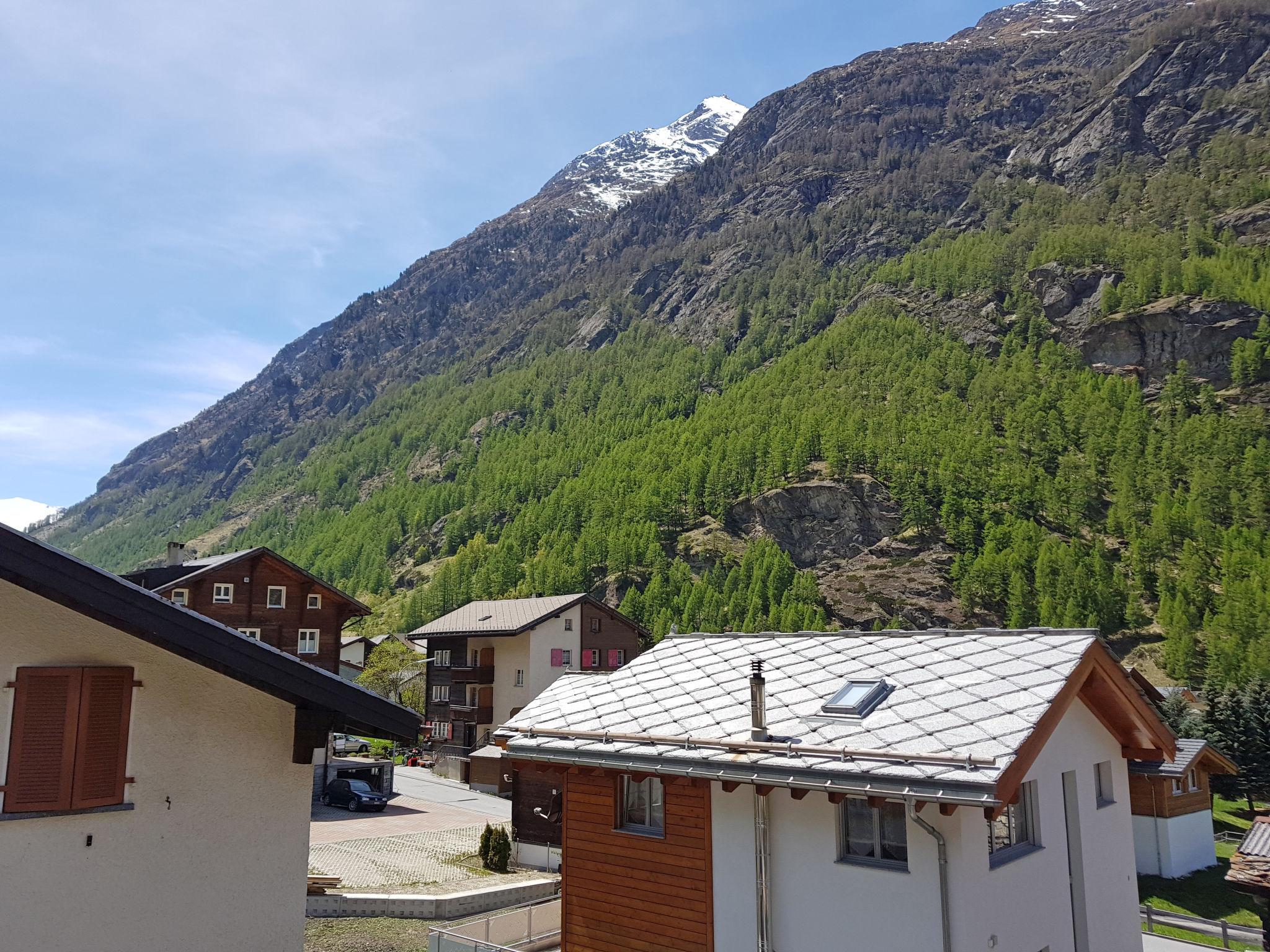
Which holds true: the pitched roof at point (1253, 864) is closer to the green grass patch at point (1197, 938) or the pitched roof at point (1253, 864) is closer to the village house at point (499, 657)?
the green grass patch at point (1197, 938)

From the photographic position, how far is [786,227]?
200 metres

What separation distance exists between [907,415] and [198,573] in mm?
104736

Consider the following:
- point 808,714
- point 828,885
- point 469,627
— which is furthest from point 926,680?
point 469,627

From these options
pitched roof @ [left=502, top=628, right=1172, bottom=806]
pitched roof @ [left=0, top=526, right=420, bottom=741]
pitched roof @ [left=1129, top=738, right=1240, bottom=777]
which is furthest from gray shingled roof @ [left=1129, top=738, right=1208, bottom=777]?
pitched roof @ [left=0, top=526, right=420, bottom=741]

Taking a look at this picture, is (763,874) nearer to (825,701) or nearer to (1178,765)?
(825,701)

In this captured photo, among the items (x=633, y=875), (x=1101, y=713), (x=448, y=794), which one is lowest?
(x=448, y=794)

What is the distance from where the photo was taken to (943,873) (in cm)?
945

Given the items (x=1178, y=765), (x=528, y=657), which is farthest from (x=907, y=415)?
(x=1178, y=765)

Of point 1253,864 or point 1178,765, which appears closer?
point 1253,864

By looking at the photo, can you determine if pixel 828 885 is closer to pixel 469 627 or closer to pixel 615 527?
pixel 469 627

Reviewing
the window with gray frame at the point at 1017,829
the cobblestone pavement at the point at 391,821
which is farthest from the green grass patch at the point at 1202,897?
the cobblestone pavement at the point at 391,821

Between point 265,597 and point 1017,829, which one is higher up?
point 265,597

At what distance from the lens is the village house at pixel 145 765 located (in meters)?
5.89

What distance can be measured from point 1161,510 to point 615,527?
70.8 meters
